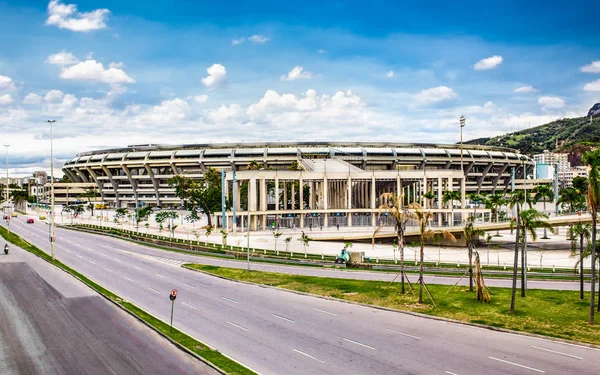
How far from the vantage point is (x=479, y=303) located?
36406 mm

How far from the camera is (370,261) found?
58812mm

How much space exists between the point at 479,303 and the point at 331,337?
47.3 ft

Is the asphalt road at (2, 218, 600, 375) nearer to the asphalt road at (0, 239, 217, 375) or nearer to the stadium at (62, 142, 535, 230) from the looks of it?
the asphalt road at (0, 239, 217, 375)

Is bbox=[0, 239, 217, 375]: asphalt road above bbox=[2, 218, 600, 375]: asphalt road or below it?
above

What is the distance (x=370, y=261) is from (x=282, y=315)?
27260 millimetres

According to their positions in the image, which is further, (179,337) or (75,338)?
(75,338)

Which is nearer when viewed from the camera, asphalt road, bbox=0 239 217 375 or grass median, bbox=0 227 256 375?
grass median, bbox=0 227 256 375

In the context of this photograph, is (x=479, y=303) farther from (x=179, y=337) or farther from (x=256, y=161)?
(x=256, y=161)

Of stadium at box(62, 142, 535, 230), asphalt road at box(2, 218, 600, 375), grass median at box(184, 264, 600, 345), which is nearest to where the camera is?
asphalt road at box(2, 218, 600, 375)

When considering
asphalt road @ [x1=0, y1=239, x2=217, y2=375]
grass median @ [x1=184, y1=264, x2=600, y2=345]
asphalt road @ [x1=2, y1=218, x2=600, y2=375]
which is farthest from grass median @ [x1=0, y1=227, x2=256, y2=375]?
A: grass median @ [x1=184, y1=264, x2=600, y2=345]

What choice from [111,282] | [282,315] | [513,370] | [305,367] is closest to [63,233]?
[111,282]

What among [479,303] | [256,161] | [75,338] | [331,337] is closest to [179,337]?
[75,338]

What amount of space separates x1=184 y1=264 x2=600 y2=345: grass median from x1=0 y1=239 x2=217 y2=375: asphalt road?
51.8 feet

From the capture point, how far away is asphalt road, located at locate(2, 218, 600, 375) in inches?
922
